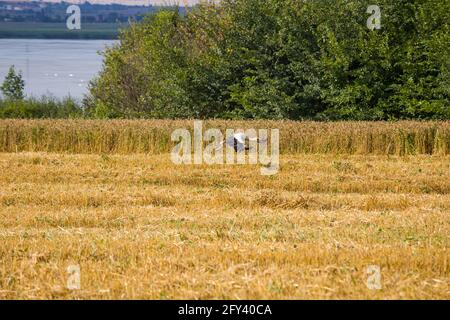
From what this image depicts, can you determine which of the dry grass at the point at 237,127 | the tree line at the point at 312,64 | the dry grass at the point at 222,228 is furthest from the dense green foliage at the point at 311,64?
the dry grass at the point at 222,228

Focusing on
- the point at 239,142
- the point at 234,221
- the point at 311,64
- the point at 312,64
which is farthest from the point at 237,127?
the point at 234,221

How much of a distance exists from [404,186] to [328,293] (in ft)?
32.6

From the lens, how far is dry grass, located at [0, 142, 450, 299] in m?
8.55

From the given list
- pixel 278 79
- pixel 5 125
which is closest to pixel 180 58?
pixel 278 79

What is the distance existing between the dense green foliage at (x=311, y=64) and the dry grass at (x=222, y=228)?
10810 mm

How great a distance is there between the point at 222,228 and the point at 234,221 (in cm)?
58

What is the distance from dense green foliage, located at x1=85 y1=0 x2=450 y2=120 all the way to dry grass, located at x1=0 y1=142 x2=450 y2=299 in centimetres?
1081

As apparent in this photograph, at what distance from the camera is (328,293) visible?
8141 mm

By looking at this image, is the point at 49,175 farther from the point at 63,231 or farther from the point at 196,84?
the point at 196,84

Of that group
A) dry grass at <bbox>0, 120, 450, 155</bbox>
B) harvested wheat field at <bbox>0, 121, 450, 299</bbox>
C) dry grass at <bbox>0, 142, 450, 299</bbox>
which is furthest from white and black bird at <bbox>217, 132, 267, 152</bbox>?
dry grass at <bbox>0, 120, 450, 155</bbox>

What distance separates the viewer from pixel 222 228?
12.1 metres

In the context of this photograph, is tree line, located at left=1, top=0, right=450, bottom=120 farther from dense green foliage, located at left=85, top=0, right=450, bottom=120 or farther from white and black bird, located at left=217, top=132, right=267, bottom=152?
white and black bird, located at left=217, top=132, right=267, bottom=152
